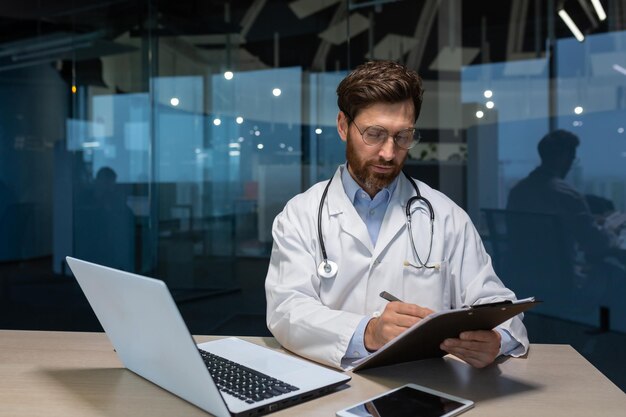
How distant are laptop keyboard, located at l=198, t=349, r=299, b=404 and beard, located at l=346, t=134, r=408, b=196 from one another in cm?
74

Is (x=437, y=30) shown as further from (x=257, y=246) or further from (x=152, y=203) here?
(x=152, y=203)

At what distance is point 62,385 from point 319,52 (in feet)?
11.9

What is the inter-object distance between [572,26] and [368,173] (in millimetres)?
2935

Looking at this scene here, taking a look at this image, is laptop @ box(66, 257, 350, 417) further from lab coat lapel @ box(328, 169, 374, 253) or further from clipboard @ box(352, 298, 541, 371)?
lab coat lapel @ box(328, 169, 374, 253)

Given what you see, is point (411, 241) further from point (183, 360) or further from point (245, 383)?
point (183, 360)

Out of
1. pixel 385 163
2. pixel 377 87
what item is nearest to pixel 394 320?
pixel 385 163

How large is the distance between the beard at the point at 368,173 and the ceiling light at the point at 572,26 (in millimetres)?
2847

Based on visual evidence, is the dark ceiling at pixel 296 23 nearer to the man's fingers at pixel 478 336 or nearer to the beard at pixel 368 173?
the beard at pixel 368 173

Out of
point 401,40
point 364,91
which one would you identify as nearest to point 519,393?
point 364,91

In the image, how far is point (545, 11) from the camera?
13.7 ft

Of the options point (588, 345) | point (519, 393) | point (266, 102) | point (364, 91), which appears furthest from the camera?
point (266, 102)

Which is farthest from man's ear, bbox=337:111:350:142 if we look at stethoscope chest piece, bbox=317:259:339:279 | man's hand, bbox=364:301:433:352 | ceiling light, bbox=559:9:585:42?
ceiling light, bbox=559:9:585:42

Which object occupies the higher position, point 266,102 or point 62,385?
point 266,102

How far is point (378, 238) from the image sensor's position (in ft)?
6.02
